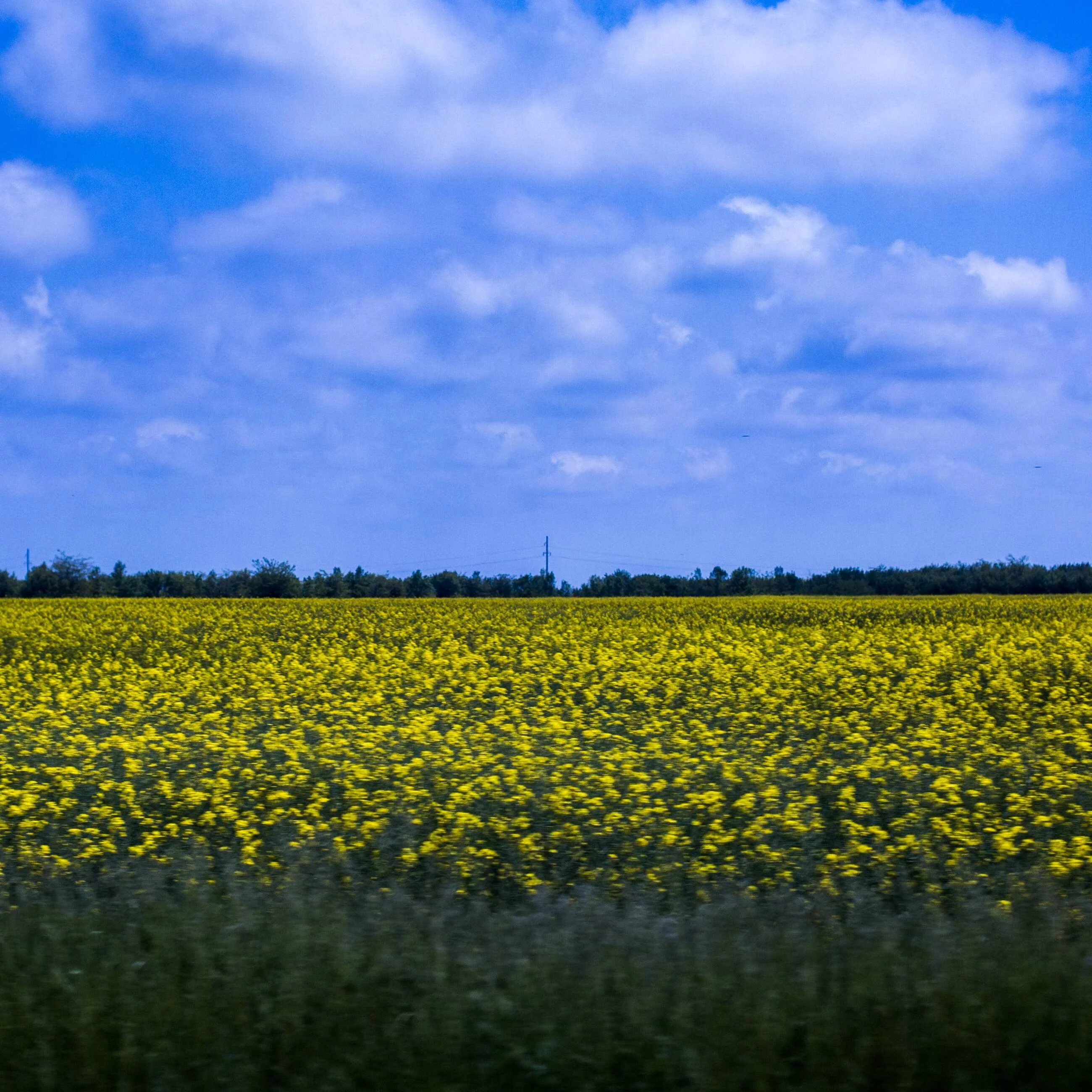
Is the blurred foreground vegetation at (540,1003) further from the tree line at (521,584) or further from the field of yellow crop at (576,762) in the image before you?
the tree line at (521,584)

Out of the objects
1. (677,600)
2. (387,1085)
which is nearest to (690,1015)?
(387,1085)

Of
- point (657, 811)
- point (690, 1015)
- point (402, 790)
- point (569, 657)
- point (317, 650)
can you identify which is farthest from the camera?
point (317, 650)

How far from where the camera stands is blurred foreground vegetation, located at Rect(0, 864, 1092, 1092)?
13.6ft

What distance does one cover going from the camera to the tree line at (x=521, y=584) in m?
50.6

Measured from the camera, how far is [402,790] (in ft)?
29.1

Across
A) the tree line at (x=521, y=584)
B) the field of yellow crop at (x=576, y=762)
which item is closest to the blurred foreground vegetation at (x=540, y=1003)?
the field of yellow crop at (x=576, y=762)

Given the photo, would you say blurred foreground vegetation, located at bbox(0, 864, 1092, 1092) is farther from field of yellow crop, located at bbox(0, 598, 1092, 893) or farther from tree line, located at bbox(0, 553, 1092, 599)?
tree line, located at bbox(0, 553, 1092, 599)

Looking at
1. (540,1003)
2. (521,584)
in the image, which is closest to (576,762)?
(540,1003)

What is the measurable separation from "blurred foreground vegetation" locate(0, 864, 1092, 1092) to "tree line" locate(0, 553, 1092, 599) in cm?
4472

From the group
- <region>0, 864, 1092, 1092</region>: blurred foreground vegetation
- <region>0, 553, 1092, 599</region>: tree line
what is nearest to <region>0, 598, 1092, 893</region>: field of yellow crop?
<region>0, 864, 1092, 1092</region>: blurred foreground vegetation

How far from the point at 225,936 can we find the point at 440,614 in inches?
1088

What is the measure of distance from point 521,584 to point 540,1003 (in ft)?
172

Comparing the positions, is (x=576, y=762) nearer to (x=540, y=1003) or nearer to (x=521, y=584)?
(x=540, y=1003)

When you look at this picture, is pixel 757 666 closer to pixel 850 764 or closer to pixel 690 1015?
pixel 850 764
